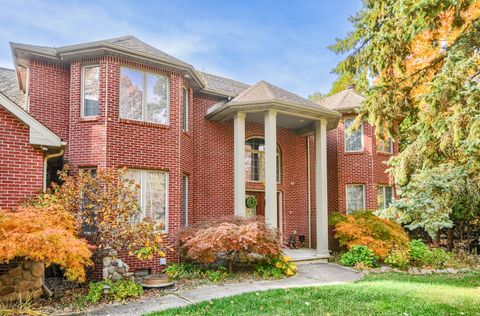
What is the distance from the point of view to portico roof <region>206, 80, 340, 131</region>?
38.5ft

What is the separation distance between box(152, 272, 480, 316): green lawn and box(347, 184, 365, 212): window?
6518 millimetres

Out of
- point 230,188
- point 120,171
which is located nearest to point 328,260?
point 230,188

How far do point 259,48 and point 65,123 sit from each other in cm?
1595

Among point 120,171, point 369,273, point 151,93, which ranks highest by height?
point 151,93

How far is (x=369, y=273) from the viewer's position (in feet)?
35.7

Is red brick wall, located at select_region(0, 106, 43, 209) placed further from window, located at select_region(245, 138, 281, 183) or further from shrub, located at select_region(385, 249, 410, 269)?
shrub, located at select_region(385, 249, 410, 269)

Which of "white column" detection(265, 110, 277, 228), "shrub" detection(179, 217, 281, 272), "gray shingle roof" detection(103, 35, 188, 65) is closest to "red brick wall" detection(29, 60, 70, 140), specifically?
"gray shingle roof" detection(103, 35, 188, 65)

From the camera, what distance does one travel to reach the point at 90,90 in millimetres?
10234

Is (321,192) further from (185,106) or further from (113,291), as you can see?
(113,291)

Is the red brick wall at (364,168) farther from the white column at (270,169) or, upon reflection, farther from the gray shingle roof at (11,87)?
the gray shingle roof at (11,87)

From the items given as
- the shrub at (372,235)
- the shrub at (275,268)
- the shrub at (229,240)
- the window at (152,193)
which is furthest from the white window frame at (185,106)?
the shrub at (372,235)

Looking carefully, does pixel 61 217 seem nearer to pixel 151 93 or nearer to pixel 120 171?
pixel 120 171

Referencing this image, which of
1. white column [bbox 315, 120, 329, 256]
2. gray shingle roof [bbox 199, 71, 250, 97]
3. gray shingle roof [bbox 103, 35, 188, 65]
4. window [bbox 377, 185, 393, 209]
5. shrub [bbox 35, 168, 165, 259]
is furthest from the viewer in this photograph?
window [bbox 377, 185, 393, 209]

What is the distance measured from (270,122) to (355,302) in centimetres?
653
